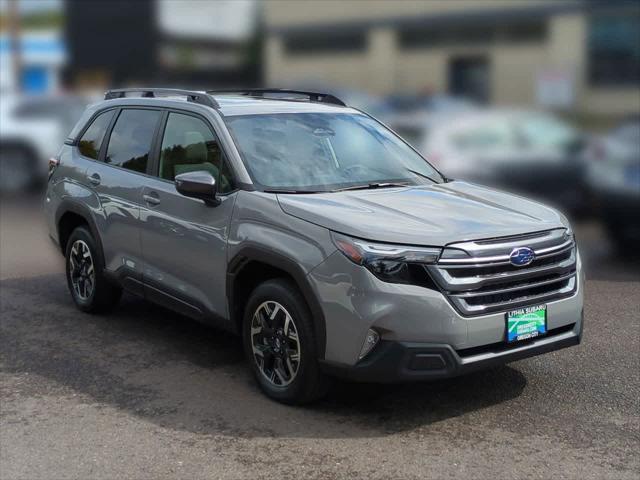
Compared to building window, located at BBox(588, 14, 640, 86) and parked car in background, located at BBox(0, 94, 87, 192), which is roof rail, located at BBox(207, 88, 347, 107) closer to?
parked car in background, located at BBox(0, 94, 87, 192)

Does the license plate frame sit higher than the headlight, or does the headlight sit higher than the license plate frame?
the headlight

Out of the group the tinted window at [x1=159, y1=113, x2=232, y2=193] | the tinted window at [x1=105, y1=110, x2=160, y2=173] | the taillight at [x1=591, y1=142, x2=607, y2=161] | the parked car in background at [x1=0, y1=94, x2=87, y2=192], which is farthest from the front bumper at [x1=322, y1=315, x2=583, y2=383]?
the parked car in background at [x1=0, y1=94, x2=87, y2=192]

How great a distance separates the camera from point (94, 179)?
6.85 meters

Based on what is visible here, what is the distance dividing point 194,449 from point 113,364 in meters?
1.61

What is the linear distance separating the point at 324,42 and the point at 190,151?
37.4m

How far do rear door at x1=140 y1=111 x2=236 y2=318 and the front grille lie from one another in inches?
58.2

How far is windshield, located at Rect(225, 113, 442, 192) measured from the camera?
554 centimetres

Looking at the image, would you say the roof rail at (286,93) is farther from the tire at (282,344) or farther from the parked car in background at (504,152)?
the parked car in background at (504,152)

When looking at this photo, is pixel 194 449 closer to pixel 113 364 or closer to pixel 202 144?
pixel 113 364

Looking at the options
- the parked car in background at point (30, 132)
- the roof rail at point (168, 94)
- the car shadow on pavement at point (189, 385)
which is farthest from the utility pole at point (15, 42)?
the car shadow on pavement at point (189, 385)

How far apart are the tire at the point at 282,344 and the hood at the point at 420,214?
18.7 inches

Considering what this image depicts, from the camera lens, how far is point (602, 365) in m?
5.82

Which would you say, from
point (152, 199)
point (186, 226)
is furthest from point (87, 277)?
point (186, 226)

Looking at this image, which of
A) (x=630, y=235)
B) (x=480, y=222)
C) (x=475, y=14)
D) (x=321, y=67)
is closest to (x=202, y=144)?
(x=480, y=222)
